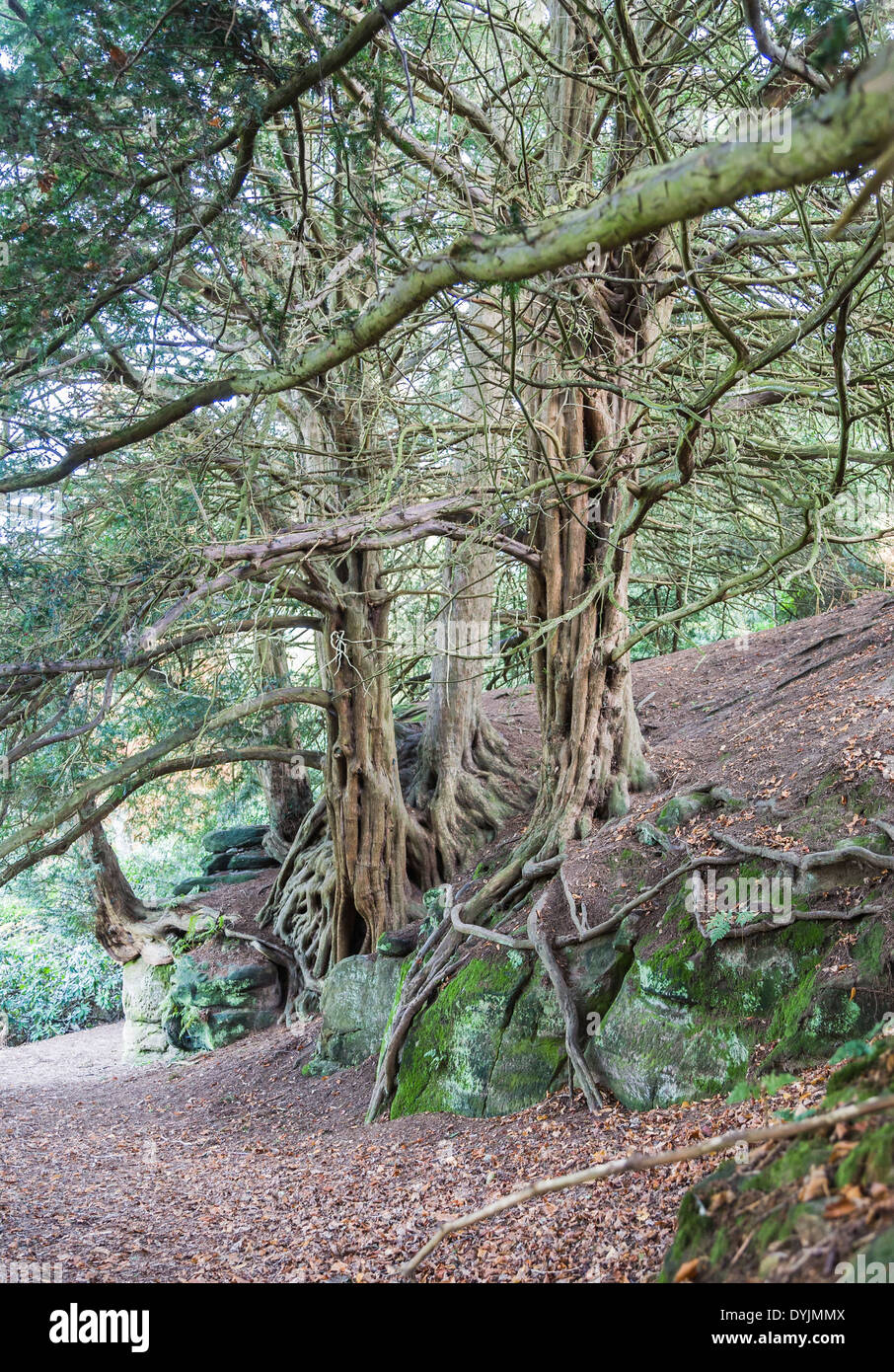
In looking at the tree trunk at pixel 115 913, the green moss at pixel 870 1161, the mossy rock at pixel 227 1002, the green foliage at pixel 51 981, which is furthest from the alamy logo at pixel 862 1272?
the green foliage at pixel 51 981

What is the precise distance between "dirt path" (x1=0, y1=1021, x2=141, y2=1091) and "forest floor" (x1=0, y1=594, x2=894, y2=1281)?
1182 millimetres

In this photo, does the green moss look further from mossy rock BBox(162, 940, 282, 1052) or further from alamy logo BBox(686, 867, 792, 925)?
mossy rock BBox(162, 940, 282, 1052)

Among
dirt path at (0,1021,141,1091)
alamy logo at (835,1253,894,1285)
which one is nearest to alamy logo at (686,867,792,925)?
alamy logo at (835,1253,894,1285)

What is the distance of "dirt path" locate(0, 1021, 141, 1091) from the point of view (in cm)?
1170

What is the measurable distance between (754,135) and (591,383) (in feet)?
9.54

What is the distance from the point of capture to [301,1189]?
5.52 m

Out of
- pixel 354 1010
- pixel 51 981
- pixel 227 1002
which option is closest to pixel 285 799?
pixel 227 1002

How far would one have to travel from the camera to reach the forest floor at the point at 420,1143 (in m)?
3.88

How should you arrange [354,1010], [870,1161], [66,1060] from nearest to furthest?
[870,1161], [354,1010], [66,1060]
